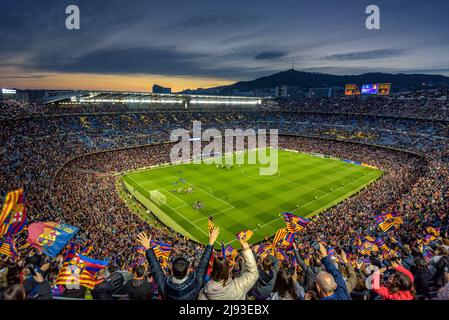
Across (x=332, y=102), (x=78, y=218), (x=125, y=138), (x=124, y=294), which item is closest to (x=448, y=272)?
(x=124, y=294)

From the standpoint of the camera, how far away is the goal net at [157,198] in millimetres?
35147

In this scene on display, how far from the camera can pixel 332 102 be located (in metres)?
85.1

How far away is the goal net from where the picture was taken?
35147 mm

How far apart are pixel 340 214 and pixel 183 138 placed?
4649 centimetres

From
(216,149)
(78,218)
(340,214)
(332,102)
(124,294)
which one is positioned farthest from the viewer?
(332,102)

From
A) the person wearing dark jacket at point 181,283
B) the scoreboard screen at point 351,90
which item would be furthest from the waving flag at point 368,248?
the scoreboard screen at point 351,90

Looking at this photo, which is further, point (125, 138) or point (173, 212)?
point (125, 138)

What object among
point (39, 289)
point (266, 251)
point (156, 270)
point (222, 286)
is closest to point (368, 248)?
point (266, 251)

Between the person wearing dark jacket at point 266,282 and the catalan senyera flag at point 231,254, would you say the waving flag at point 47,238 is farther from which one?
the person wearing dark jacket at point 266,282

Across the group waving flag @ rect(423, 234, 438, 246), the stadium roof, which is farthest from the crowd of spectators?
the stadium roof

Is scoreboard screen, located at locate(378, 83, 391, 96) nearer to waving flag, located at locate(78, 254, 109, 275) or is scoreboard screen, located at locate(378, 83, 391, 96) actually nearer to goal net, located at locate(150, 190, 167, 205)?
goal net, located at locate(150, 190, 167, 205)

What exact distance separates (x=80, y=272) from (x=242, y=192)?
31.9 metres

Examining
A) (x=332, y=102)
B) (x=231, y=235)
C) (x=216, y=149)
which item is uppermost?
(x=332, y=102)
